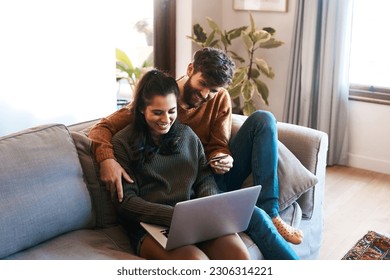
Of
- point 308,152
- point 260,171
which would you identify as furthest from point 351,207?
point 260,171

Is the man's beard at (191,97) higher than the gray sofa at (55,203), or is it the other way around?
the man's beard at (191,97)

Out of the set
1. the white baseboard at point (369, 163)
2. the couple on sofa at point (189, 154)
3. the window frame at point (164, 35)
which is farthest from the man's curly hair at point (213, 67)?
the white baseboard at point (369, 163)

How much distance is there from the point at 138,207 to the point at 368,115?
95.9 inches

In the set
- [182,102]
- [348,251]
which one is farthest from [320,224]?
[182,102]

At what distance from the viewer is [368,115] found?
3.69m

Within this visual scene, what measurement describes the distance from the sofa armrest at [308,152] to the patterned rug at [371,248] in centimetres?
44

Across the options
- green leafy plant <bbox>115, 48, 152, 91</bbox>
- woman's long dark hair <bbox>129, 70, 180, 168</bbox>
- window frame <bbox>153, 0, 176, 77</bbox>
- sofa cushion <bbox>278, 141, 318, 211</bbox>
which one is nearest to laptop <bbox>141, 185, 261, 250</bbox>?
woman's long dark hair <bbox>129, 70, 180, 168</bbox>

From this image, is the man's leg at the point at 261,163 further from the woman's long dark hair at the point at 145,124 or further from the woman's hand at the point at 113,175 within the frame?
the woman's hand at the point at 113,175

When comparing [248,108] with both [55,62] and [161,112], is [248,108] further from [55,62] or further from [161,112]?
[161,112]

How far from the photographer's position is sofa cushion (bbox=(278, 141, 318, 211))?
83.3 inches

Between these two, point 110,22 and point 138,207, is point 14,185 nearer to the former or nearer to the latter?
point 138,207

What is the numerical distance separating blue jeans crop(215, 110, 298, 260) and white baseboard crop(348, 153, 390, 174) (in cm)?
188

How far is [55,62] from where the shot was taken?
2.86 metres

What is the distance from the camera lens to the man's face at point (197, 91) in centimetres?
203
